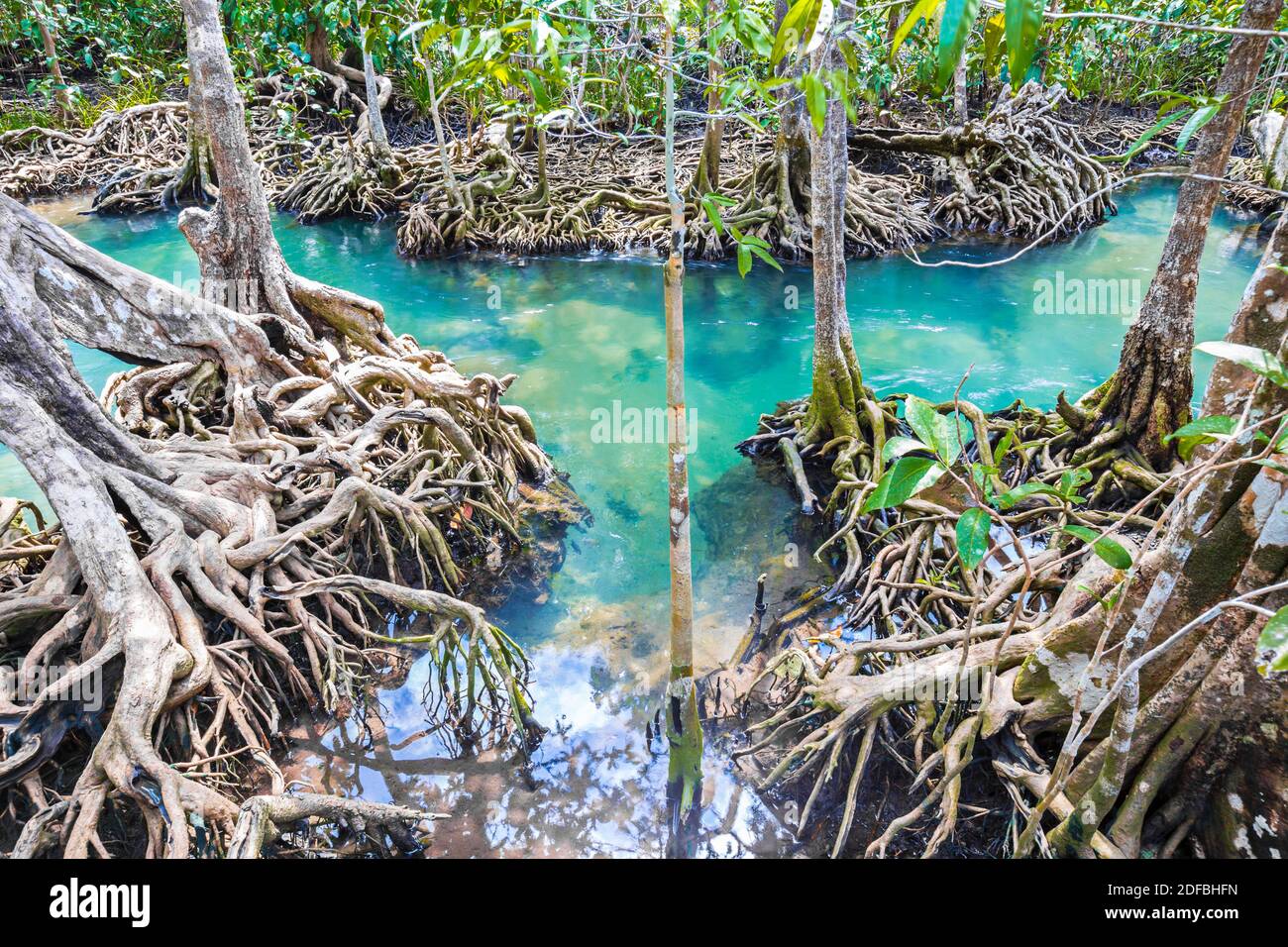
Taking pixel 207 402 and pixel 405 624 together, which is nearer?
pixel 405 624

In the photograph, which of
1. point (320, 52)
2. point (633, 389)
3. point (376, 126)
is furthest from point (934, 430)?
point (320, 52)

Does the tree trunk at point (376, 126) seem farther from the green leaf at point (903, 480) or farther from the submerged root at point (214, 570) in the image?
the green leaf at point (903, 480)

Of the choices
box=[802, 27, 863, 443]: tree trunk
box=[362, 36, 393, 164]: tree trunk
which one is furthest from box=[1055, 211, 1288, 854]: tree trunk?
box=[362, 36, 393, 164]: tree trunk

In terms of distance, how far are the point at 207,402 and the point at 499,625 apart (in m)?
2.41

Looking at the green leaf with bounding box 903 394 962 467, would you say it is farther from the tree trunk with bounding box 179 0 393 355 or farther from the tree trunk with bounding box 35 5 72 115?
the tree trunk with bounding box 35 5 72 115

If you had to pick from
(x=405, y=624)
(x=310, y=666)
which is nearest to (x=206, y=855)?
(x=310, y=666)

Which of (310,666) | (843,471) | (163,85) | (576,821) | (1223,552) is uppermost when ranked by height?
(163,85)

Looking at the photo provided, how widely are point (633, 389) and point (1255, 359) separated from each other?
19.2ft

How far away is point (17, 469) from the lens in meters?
6.10

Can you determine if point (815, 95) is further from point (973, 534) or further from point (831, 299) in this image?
point (831, 299)

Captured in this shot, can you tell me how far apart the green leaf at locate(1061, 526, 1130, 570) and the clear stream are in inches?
70.2

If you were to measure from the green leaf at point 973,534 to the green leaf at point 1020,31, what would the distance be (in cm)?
117

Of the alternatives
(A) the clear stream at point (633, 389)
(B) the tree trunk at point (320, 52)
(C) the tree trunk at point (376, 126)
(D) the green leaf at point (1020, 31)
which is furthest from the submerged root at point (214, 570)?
(B) the tree trunk at point (320, 52)
